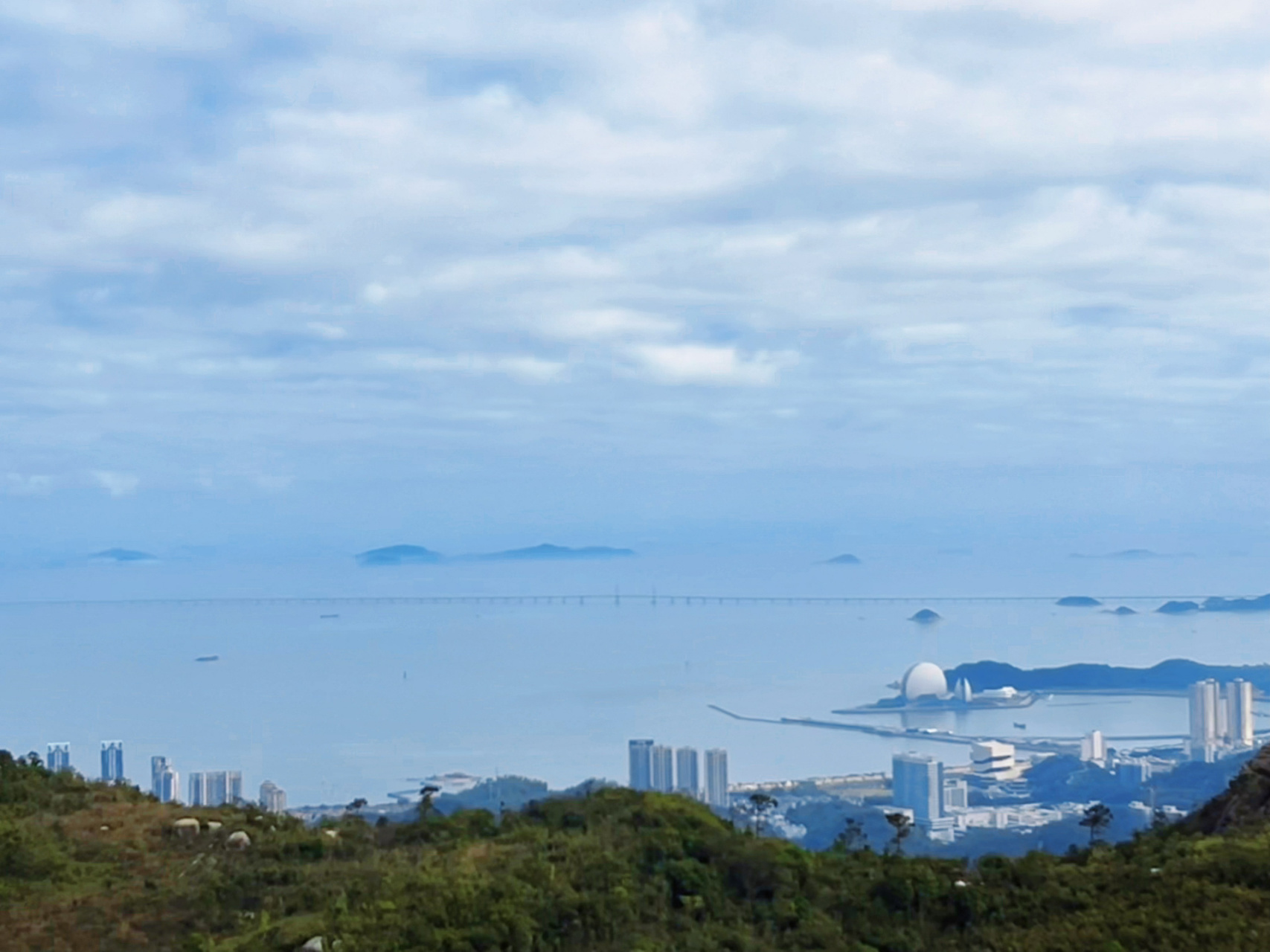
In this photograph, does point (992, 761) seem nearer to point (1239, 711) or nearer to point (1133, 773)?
point (1133, 773)

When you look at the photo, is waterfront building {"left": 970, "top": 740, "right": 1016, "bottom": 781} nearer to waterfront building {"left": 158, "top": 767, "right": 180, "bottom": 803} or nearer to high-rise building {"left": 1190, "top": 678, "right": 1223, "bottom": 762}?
high-rise building {"left": 1190, "top": 678, "right": 1223, "bottom": 762}

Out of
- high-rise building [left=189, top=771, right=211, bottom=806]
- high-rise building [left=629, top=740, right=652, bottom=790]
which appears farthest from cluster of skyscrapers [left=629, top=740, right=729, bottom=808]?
high-rise building [left=189, top=771, right=211, bottom=806]

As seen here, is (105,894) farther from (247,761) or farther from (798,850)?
(247,761)

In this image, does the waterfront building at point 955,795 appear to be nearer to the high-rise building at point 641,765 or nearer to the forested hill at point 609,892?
the high-rise building at point 641,765

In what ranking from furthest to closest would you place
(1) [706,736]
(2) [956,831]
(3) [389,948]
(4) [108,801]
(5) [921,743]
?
(1) [706,736] < (5) [921,743] < (2) [956,831] < (4) [108,801] < (3) [389,948]

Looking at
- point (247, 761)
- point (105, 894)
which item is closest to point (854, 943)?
point (105, 894)

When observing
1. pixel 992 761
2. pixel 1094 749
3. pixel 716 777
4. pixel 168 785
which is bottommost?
pixel 1094 749

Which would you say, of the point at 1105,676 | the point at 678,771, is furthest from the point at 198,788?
the point at 1105,676
